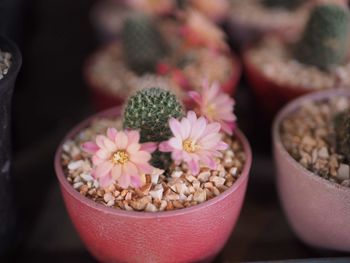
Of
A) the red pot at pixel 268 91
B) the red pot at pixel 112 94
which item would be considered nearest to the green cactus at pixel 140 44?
the red pot at pixel 112 94

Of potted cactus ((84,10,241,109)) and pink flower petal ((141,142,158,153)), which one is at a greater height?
pink flower petal ((141,142,158,153))

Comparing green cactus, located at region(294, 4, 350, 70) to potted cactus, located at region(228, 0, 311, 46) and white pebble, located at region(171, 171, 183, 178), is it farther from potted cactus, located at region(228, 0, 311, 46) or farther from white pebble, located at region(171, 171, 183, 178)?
white pebble, located at region(171, 171, 183, 178)

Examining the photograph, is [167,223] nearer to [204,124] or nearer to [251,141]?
[204,124]

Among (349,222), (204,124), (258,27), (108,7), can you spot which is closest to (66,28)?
(108,7)

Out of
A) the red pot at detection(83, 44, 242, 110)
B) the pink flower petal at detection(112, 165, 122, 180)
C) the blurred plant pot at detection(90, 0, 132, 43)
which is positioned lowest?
the blurred plant pot at detection(90, 0, 132, 43)

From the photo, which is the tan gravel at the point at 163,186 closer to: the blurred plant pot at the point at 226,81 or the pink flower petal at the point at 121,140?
the pink flower petal at the point at 121,140

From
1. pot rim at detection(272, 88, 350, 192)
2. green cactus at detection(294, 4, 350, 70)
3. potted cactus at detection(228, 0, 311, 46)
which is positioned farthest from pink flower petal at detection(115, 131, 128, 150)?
potted cactus at detection(228, 0, 311, 46)

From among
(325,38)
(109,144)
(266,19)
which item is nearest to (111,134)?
(109,144)
